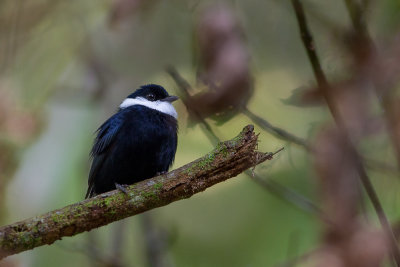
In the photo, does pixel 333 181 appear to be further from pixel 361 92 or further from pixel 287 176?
pixel 287 176

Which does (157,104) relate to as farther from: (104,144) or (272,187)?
(272,187)

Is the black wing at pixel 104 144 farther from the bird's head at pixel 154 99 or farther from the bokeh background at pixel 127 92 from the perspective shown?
the bokeh background at pixel 127 92

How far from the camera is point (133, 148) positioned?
407cm

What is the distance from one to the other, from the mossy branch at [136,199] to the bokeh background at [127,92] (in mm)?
230

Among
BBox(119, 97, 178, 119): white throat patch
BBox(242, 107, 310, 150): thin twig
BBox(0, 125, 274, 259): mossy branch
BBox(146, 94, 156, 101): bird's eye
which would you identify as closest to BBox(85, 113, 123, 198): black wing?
BBox(119, 97, 178, 119): white throat patch

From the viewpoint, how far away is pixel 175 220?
5.11 m

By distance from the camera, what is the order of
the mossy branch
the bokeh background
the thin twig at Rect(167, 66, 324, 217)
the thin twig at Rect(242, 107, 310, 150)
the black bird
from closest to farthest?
the mossy branch < the thin twig at Rect(242, 107, 310, 150) < the thin twig at Rect(167, 66, 324, 217) < the bokeh background < the black bird

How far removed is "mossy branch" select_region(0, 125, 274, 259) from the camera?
2.87 m

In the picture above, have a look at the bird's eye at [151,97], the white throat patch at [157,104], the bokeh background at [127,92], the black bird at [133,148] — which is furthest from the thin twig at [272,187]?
the bird's eye at [151,97]

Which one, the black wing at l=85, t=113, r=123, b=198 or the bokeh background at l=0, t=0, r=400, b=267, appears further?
the black wing at l=85, t=113, r=123, b=198

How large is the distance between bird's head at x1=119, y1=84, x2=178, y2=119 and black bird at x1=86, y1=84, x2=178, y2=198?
14cm

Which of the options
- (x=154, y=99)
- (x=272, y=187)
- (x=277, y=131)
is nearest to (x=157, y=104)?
(x=154, y=99)

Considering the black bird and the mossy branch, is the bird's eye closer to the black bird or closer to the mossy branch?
the black bird

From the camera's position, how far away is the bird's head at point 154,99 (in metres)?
4.50
